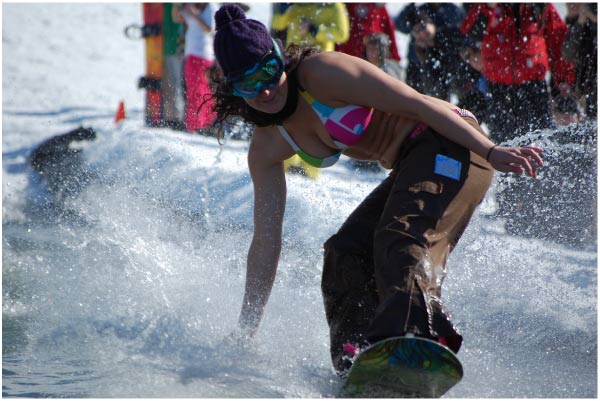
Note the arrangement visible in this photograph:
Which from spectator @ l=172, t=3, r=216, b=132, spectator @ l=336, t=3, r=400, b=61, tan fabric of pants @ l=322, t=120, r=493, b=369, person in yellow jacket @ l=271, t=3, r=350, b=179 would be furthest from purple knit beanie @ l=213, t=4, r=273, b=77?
spectator @ l=172, t=3, r=216, b=132

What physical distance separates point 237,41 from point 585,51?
11.4 feet

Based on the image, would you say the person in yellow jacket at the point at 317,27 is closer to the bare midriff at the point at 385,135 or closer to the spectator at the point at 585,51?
the spectator at the point at 585,51

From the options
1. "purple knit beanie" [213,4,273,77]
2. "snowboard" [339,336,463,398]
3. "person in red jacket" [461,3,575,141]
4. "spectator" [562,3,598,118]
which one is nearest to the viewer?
"snowboard" [339,336,463,398]

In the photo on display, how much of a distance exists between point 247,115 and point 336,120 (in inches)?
14.6

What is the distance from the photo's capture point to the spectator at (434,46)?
648cm

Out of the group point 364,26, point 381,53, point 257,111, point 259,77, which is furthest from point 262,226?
point 364,26

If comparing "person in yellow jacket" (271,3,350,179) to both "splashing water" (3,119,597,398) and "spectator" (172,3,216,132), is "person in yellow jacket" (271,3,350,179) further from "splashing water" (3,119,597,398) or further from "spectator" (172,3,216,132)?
"spectator" (172,3,216,132)

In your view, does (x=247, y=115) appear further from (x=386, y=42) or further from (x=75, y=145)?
(x=75, y=145)

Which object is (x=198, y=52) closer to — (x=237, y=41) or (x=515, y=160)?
(x=237, y=41)

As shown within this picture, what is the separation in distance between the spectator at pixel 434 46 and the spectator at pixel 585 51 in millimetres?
928

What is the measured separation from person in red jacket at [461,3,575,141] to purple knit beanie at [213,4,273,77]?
10.6 feet

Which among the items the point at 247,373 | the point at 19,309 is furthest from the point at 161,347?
the point at 19,309

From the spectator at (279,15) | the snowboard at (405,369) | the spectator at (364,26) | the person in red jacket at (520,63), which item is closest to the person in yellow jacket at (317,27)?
the spectator at (364,26)

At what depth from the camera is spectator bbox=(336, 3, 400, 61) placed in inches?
270
